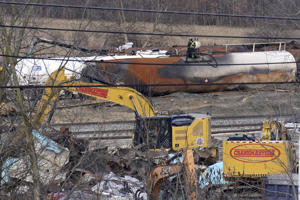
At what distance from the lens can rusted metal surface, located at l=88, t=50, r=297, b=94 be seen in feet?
87.0

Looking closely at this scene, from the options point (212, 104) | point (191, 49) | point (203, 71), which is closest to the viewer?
point (212, 104)

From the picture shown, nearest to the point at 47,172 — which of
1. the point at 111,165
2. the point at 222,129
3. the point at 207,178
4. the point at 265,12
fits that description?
the point at 111,165

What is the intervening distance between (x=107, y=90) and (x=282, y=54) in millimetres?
16846

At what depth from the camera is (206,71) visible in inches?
1068

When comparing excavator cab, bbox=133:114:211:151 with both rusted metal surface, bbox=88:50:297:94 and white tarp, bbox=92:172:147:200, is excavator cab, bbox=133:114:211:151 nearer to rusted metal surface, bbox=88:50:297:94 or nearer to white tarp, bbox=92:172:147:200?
white tarp, bbox=92:172:147:200

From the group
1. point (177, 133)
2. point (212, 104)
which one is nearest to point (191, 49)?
point (212, 104)

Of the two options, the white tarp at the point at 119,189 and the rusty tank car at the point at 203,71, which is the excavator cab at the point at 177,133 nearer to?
the white tarp at the point at 119,189

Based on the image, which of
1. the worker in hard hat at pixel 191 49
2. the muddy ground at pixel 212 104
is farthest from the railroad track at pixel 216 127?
the worker in hard hat at pixel 191 49

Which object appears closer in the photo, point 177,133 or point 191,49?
point 177,133

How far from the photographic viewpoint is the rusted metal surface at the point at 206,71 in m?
26.5

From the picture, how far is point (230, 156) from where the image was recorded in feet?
33.6

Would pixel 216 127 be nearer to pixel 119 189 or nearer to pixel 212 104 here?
pixel 212 104

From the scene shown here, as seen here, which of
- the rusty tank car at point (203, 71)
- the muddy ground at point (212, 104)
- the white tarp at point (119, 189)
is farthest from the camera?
the rusty tank car at point (203, 71)

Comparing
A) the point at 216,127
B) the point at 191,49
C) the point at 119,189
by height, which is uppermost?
the point at 191,49
